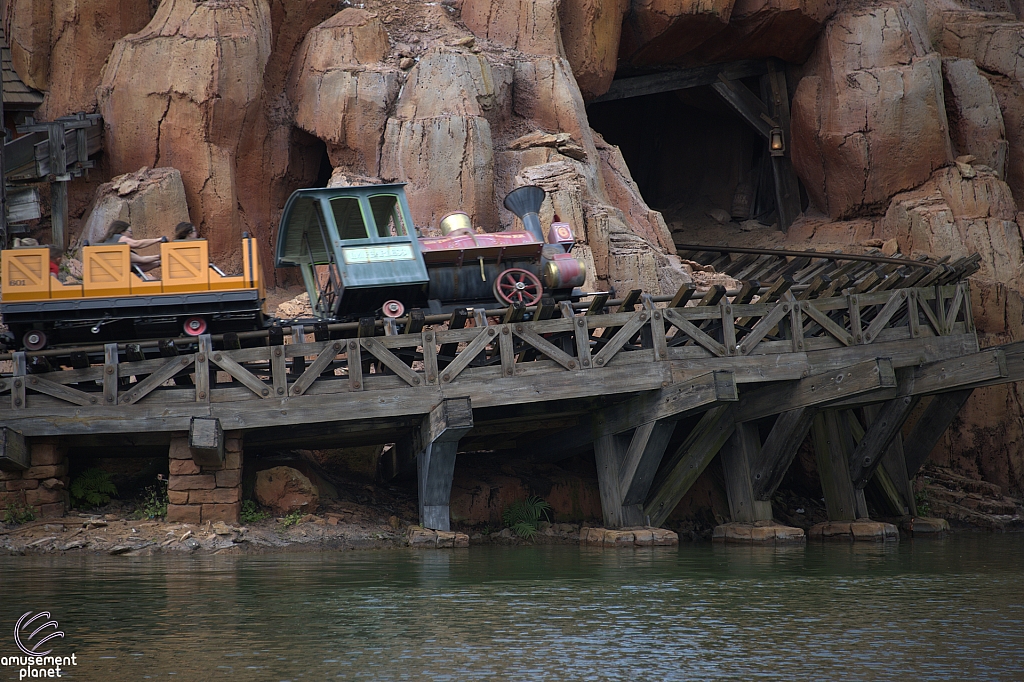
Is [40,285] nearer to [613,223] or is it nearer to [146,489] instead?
[146,489]

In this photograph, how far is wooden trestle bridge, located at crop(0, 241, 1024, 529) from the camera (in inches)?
488

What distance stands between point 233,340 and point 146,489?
2.55m

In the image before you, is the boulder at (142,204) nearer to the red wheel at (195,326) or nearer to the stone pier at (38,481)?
the red wheel at (195,326)

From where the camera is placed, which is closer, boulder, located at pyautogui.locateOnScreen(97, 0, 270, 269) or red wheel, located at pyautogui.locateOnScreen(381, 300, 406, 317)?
red wheel, located at pyautogui.locateOnScreen(381, 300, 406, 317)

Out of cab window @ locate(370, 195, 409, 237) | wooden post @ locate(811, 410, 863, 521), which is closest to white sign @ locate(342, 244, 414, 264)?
cab window @ locate(370, 195, 409, 237)

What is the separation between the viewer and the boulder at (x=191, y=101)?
59.2ft

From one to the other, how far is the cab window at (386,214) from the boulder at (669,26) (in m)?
9.63

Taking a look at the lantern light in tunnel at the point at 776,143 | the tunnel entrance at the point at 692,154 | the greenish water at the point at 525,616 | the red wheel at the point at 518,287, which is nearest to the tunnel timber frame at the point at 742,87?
the lantern light in tunnel at the point at 776,143

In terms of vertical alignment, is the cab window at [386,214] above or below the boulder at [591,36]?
below

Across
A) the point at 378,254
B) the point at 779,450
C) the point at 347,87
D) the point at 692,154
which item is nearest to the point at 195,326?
the point at 378,254

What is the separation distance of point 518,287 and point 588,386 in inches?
79.6

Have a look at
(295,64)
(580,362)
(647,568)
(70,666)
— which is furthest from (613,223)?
(70,666)

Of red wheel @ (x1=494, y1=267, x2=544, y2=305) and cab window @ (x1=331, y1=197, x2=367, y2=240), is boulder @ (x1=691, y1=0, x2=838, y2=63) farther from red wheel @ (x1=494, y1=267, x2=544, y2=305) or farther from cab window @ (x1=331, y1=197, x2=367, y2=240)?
cab window @ (x1=331, y1=197, x2=367, y2=240)

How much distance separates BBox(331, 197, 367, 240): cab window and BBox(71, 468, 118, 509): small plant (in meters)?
4.11
